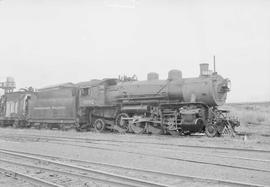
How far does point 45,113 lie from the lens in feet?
77.3

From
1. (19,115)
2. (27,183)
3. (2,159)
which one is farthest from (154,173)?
(19,115)

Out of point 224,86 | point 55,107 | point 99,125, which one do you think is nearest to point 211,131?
point 224,86

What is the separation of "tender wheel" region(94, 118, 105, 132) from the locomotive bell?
4.88 metres

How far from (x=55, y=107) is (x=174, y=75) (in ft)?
29.2

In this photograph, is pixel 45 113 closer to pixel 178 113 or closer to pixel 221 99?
pixel 178 113

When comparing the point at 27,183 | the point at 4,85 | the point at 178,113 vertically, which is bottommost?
the point at 27,183

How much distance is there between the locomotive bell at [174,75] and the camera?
17.5 meters

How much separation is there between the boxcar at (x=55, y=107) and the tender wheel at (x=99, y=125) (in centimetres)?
151

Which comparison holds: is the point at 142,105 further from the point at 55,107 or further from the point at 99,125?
the point at 55,107

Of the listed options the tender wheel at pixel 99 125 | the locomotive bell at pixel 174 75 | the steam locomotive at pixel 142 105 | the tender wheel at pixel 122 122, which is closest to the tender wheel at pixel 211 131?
the steam locomotive at pixel 142 105

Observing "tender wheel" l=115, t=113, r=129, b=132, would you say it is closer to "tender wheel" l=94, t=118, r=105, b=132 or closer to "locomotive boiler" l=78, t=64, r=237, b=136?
"locomotive boiler" l=78, t=64, r=237, b=136

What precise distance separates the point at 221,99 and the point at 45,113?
1244 cm

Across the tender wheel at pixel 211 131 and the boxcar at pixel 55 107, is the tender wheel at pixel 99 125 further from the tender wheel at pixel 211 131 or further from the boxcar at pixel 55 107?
the tender wheel at pixel 211 131

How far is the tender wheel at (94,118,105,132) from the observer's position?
64.5ft
